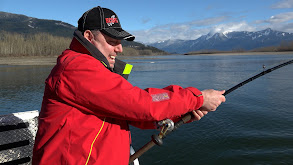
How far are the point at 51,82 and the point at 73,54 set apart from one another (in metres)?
0.29

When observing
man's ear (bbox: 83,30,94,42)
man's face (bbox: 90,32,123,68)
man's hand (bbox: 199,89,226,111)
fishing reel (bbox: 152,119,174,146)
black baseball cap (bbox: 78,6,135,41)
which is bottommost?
fishing reel (bbox: 152,119,174,146)

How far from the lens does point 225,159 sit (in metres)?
4.99

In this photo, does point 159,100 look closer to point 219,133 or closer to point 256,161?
point 256,161

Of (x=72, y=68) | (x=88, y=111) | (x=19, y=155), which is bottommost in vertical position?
(x=19, y=155)

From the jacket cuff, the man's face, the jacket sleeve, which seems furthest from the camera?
the man's face

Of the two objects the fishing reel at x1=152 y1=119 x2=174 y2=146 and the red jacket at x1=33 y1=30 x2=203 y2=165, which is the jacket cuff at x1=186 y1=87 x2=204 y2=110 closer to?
the red jacket at x1=33 y1=30 x2=203 y2=165

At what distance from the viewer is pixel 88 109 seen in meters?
1.77

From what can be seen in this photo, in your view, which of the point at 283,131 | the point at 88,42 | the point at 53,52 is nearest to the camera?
the point at 88,42

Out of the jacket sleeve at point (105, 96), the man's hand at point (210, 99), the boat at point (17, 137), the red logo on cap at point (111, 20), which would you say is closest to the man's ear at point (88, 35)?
the red logo on cap at point (111, 20)

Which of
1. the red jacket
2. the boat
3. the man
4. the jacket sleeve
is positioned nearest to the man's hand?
the man

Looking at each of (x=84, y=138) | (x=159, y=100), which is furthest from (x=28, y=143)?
(x=159, y=100)

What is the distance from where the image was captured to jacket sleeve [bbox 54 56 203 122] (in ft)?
5.45

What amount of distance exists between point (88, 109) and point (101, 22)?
79 centimetres

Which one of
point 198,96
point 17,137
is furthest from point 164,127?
point 17,137
